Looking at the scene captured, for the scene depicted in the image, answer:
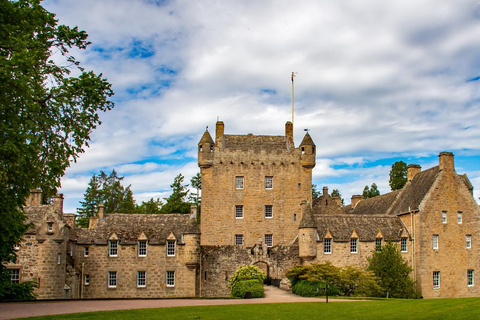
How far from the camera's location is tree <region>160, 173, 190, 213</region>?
216ft

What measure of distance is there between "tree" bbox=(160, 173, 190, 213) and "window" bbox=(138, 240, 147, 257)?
23595mm

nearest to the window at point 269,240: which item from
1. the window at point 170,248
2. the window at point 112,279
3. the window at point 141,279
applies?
the window at point 170,248

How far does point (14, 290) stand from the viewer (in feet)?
111

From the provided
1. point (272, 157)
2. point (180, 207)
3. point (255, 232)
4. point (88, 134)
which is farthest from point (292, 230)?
point (88, 134)

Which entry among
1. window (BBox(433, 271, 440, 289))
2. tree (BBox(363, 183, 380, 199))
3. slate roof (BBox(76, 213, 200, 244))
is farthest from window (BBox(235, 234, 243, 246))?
tree (BBox(363, 183, 380, 199))

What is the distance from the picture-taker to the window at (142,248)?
1643 inches

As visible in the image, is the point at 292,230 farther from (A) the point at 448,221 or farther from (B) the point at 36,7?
(B) the point at 36,7

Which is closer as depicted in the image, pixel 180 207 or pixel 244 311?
pixel 244 311

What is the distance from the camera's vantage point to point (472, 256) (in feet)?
146

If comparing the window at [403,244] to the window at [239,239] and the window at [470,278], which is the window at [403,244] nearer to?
the window at [470,278]

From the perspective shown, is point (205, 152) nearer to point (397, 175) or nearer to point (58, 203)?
point (58, 203)

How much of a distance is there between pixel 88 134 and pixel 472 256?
123 feet

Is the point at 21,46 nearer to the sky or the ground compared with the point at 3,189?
nearer to the sky

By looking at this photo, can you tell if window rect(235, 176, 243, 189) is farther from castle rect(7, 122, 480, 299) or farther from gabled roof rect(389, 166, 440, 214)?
gabled roof rect(389, 166, 440, 214)
